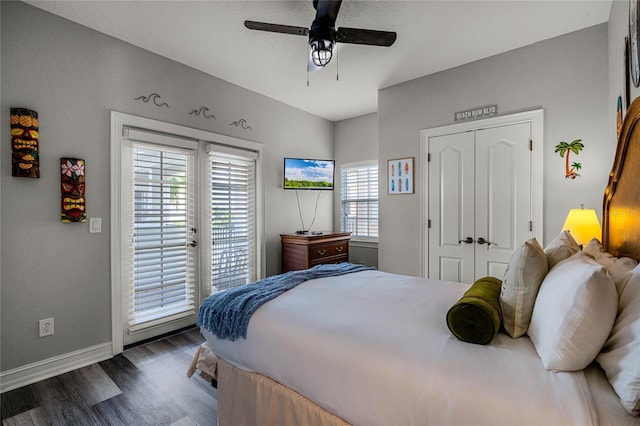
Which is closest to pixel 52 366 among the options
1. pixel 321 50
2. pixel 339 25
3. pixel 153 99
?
pixel 153 99

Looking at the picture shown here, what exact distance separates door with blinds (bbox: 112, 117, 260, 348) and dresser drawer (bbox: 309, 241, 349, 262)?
919mm

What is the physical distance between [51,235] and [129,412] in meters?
1.50

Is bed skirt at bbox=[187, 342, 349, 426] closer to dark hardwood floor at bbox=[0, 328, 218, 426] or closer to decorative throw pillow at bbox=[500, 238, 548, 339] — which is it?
dark hardwood floor at bbox=[0, 328, 218, 426]

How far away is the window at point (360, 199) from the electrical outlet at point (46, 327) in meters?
3.81

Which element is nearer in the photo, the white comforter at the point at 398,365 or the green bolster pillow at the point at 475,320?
the white comforter at the point at 398,365

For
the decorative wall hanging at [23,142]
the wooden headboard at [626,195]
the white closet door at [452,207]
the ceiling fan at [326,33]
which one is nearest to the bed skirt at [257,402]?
the wooden headboard at [626,195]

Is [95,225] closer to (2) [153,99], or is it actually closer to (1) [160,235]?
(1) [160,235]

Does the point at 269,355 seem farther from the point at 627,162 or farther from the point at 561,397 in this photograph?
the point at 627,162

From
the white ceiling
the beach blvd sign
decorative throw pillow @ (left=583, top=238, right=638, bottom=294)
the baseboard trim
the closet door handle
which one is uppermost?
the white ceiling

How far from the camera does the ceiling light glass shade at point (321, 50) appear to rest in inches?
80.2

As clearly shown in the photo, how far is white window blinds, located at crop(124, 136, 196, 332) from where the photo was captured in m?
2.84

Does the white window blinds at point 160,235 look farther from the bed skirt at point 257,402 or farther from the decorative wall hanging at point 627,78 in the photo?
the decorative wall hanging at point 627,78

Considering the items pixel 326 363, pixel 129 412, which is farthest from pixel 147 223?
pixel 326 363

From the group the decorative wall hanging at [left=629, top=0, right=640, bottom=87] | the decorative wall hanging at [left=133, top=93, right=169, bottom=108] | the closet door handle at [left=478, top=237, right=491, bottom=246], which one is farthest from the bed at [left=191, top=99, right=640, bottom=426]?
the decorative wall hanging at [left=133, top=93, right=169, bottom=108]
